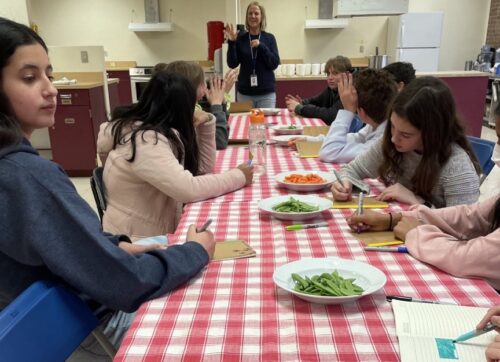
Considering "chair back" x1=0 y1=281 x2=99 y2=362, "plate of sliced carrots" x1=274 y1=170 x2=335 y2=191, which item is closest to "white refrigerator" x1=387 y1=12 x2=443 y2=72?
"plate of sliced carrots" x1=274 y1=170 x2=335 y2=191

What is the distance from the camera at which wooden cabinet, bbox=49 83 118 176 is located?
449cm

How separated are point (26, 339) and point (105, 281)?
0.17 metres

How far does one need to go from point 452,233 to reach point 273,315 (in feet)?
2.45

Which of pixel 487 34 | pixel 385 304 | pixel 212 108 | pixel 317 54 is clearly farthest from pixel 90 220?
pixel 487 34

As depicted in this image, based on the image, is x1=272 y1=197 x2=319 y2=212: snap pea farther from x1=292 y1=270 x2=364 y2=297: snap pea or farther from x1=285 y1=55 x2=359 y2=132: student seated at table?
x1=285 y1=55 x2=359 y2=132: student seated at table

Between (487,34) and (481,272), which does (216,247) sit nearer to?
(481,272)

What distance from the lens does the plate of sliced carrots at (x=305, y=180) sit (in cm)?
172

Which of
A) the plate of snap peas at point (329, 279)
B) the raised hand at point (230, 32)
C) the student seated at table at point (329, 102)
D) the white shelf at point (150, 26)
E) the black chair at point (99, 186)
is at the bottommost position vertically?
the black chair at point (99, 186)

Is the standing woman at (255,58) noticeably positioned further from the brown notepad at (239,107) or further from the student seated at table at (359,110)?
the student seated at table at (359,110)

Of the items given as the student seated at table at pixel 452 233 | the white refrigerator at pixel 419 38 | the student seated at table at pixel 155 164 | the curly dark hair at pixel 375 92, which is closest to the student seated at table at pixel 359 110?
the curly dark hair at pixel 375 92

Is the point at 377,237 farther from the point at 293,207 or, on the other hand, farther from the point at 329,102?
the point at 329,102

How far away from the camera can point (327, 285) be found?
920 mm

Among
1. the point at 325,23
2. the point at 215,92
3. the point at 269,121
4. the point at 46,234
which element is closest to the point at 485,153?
the point at 215,92

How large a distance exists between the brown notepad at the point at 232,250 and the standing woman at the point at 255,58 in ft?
11.4
